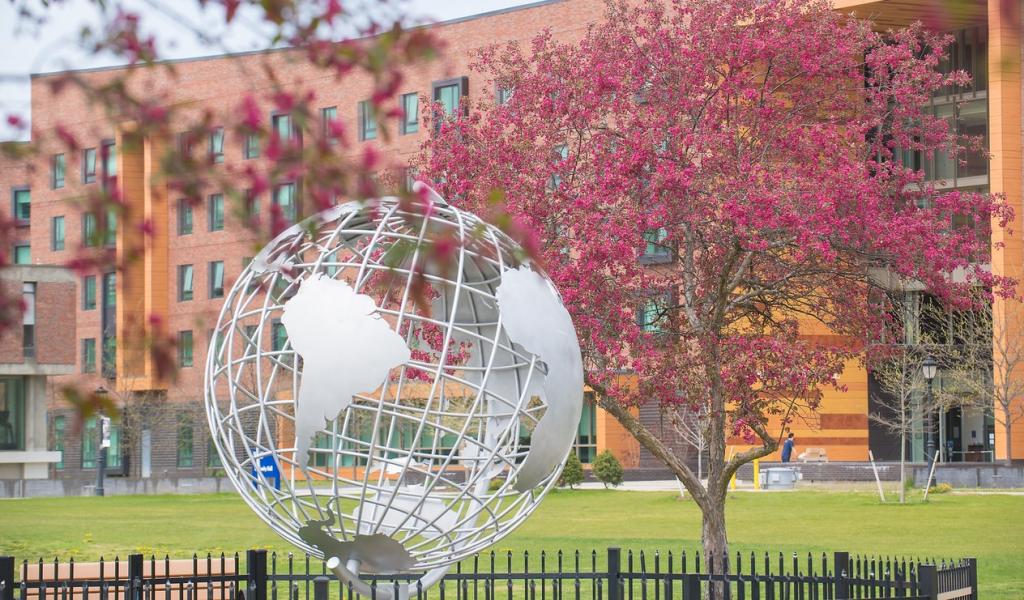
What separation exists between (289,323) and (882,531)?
61.8 feet

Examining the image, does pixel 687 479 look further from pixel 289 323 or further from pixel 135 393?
pixel 135 393

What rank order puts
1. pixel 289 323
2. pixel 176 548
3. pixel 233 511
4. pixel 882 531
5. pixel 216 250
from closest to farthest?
pixel 289 323 < pixel 176 548 < pixel 882 531 < pixel 233 511 < pixel 216 250

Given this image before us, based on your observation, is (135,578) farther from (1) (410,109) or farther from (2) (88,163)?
(2) (88,163)

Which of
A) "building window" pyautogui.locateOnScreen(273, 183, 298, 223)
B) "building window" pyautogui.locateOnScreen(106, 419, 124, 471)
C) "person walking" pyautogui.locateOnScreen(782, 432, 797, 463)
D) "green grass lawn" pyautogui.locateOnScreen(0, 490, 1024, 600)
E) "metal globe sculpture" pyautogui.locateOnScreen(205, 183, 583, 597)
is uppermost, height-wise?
"building window" pyautogui.locateOnScreen(273, 183, 298, 223)

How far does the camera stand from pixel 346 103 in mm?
59625

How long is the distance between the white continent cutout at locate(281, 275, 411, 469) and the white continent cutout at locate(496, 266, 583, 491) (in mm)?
784

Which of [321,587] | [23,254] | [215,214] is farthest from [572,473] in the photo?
[23,254]

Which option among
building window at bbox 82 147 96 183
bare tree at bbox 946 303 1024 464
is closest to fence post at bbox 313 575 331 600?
bare tree at bbox 946 303 1024 464

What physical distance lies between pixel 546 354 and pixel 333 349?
1.36 metres

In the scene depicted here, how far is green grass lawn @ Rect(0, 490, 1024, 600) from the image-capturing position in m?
22.7

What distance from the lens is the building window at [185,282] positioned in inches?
2554

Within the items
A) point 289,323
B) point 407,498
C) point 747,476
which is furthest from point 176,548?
point 747,476

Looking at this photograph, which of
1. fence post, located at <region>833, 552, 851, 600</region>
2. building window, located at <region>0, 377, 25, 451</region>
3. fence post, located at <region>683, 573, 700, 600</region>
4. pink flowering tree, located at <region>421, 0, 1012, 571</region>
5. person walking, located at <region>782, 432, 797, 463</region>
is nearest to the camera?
fence post, located at <region>683, 573, 700, 600</region>

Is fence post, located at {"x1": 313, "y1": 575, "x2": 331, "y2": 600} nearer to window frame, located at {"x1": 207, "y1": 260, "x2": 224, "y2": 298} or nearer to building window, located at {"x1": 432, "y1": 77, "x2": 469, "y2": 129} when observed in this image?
building window, located at {"x1": 432, "y1": 77, "x2": 469, "y2": 129}
